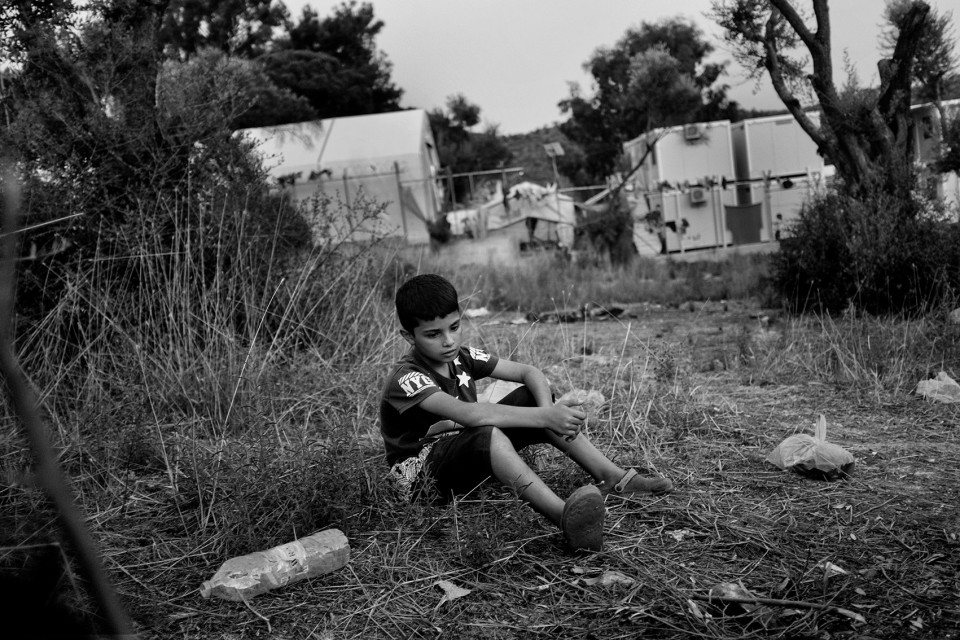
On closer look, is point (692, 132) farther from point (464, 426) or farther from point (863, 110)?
point (464, 426)

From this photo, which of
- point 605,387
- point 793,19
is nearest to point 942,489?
point 605,387

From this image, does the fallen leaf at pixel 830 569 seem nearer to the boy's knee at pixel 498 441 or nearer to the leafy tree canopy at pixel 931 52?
the boy's knee at pixel 498 441

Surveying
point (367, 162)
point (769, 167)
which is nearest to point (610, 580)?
point (769, 167)

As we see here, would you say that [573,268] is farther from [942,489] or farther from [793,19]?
[942,489]

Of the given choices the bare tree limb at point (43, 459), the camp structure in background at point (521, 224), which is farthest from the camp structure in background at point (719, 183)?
the bare tree limb at point (43, 459)

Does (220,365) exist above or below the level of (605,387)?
above

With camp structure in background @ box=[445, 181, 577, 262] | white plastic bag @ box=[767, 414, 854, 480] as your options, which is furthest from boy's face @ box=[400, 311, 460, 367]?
camp structure in background @ box=[445, 181, 577, 262]

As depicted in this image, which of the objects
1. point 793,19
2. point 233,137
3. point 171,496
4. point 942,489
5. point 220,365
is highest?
point 793,19

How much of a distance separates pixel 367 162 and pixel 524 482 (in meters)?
17.5

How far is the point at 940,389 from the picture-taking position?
14.2ft

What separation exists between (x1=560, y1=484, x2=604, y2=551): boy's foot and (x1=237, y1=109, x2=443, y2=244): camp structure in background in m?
15.8

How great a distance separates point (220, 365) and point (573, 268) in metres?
8.66

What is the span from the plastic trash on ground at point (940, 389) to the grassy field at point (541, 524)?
11 cm

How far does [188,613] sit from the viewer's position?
228 centimetres
